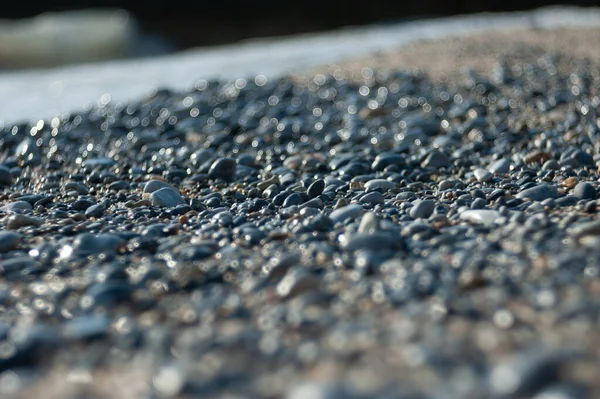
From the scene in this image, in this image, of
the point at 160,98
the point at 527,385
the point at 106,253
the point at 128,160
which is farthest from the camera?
the point at 160,98

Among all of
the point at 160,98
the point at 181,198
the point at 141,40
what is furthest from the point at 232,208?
the point at 141,40

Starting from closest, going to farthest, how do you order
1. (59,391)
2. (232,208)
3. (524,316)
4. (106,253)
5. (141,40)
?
(59,391) → (524,316) → (106,253) → (232,208) → (141,40)

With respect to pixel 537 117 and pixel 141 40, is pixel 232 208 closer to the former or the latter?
pixel 537 117

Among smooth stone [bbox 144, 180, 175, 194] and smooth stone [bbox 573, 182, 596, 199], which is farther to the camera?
smooth stone [bbox 144, 180, 175, 194]

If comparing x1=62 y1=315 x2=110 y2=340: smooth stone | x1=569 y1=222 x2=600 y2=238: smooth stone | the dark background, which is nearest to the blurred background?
the dark background

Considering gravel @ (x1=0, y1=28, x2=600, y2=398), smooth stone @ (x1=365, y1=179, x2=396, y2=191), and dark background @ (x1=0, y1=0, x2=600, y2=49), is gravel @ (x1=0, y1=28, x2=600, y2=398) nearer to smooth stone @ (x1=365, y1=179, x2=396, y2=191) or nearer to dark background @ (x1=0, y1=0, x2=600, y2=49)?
smooth stone @ (x1=365, y1=179, x2=396, y2=191)

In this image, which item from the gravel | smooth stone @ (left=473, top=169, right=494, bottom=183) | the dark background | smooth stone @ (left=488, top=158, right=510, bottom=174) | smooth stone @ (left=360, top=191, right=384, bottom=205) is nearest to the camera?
the gravel

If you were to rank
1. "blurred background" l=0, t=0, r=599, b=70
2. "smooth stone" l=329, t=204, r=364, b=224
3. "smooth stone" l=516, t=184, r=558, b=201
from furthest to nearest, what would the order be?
"blurred background" l=0, t=0, r=599, b=70
"smooth stone" l=516, t=184, r=558, b=201
"smooth stone" l=329, t=204, r=364, b=224

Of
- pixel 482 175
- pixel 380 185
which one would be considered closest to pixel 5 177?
pixel 380 185
